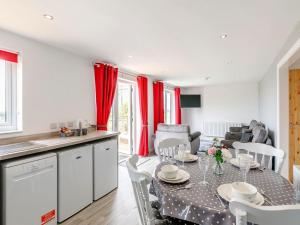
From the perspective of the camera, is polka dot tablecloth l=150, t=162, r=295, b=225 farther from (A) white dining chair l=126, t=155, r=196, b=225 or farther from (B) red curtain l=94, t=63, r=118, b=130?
(B) red curtain l=94, t=63, r=118, b=130

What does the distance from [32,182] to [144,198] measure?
1320 millimetres

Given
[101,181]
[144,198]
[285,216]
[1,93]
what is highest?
[1,93]

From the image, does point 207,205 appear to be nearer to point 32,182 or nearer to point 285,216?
point 285,216

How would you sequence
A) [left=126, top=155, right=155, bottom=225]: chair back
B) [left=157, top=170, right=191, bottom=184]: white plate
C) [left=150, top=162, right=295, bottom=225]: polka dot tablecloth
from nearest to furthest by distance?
[left=150, top=162, right=295, bottom=225]: polka dot tablecloth < [left=126, top=155, right=155, bottom=225]: chair back < [left=157, top=170, right=191, bottom=184]: white plate

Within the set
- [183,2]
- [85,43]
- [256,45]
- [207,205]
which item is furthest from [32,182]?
[256,45]

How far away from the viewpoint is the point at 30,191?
1750 millimetres

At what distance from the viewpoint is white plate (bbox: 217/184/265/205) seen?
1.03m

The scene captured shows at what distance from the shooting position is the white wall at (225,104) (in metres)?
6.81

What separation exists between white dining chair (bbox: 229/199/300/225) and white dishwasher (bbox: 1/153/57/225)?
1.88m

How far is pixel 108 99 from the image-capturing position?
11.7ft

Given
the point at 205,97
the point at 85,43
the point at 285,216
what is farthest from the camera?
the point at 205,97

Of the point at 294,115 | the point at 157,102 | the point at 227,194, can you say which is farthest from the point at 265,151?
the point at 157,102

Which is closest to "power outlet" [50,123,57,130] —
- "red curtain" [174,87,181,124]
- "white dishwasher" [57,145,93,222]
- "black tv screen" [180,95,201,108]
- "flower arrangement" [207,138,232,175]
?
"white dishwasher" [57,145,93,222]

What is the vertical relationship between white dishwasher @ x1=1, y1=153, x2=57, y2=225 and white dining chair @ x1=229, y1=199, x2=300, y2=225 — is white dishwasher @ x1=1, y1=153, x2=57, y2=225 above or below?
below
